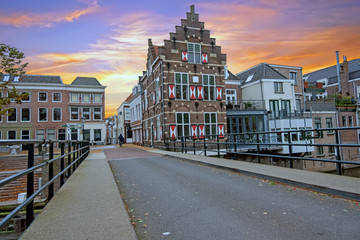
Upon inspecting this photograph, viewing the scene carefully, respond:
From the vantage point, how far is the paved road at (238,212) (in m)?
3.06

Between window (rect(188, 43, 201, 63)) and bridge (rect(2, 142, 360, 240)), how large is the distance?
61.1 feet

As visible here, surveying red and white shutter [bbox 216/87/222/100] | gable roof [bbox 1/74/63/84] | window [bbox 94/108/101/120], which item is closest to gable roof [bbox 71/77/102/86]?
gable roof [bbox 1/74/63/84]

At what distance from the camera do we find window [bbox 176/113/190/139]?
22.3 m

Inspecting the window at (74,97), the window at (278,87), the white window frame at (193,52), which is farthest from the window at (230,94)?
the window at (74,97)

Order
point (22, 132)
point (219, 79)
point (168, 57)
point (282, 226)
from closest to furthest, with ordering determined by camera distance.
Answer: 1. point (282, 226)
2. point (168, 57)
3. point (219, 79)
4. point (22, 132)

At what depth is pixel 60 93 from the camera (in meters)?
39.6

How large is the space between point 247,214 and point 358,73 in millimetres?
45307

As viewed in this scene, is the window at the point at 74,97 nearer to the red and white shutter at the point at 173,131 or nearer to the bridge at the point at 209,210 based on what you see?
the red and white shutter at the point at 173,131

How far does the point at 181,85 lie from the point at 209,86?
3.12 meters

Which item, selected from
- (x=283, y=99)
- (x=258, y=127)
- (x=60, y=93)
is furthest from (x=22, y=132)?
(x=283, y=99)

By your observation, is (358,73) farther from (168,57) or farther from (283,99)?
(168,57)

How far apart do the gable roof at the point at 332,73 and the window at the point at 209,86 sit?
1162 inches

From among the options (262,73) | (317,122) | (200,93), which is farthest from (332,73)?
(200,93)

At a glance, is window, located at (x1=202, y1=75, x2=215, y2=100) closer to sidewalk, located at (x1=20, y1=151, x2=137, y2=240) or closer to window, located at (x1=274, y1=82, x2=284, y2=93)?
window, located at (x1=274, y1=82, x2=284, y2=93)
